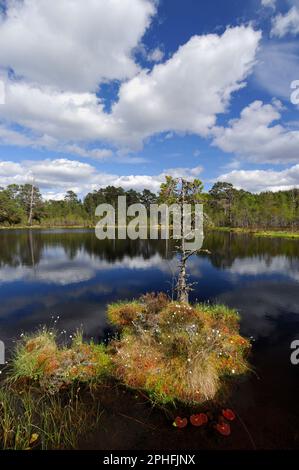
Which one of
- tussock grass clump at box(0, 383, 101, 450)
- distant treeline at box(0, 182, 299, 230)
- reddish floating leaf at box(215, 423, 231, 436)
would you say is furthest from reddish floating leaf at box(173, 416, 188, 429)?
distant treeline at box(0, 182, 299, 230)

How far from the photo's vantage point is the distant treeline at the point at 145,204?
10288 centimetres

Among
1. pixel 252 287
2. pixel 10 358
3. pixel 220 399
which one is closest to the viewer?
pixel 220 399

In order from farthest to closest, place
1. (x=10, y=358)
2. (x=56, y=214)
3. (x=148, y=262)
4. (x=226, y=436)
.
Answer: (x=56, y=214), (x=148, y=262), (x=10, y=358), (x=226, y=436)

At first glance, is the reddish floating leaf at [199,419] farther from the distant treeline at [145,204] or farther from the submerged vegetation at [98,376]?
the distant treeline at [145,204]

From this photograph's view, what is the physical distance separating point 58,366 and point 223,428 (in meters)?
6.83

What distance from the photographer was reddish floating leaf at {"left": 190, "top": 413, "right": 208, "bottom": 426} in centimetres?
819

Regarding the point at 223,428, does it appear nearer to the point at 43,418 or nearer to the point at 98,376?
the point at 98,376

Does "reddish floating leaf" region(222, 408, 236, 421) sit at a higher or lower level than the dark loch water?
higher

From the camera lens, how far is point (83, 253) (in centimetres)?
4797

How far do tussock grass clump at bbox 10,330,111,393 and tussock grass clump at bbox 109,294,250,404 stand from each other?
32.2 inches

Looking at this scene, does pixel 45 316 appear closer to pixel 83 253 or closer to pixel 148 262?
pixel 148 262

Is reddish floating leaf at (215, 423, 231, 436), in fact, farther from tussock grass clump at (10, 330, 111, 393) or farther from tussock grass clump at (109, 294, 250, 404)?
tussock grass clump at (10, 330, 111, 393)

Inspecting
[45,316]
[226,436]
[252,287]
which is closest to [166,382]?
[226,436]
